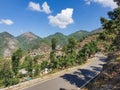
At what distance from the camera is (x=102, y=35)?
241ft

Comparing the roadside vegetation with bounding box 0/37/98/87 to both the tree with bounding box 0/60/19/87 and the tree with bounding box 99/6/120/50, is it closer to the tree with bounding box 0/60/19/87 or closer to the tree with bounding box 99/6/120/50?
the tree with bounding box 0/60/19/87

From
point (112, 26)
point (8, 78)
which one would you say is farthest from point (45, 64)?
point (112, 26)

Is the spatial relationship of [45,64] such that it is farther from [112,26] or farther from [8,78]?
[112,26]

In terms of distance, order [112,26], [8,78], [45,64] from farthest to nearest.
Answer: [45,64] → [112,26] → [8,78]

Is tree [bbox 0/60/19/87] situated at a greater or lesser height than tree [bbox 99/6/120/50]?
lesser

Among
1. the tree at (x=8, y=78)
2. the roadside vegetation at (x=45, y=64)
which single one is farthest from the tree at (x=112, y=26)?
the tree at (x=8, y=78)

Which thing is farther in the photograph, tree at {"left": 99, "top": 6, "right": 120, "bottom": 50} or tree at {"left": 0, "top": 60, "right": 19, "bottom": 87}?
tree at {"left": 99, "top": 6, "right": 120, "bottom": 50}

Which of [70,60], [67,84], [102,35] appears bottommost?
[67,84]

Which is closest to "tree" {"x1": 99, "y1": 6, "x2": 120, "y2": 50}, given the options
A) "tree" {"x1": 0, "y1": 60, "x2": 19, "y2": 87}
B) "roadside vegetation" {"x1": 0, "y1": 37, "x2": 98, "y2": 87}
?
"roadside vegetation" {"x1": 0, "y1": 37, "x2": 98, "y2": 87}

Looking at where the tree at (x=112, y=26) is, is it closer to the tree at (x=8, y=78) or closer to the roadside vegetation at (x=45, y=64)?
the roadside vegetation at (x=45, y=64)

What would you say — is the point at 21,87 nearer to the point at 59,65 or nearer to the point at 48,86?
the point at 48,86

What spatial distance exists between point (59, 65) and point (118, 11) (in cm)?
2448

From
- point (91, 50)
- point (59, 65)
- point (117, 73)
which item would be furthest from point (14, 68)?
point (117, 73)

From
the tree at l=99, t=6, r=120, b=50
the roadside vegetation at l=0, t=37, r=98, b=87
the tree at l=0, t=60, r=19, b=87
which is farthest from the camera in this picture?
the tree at l=99, t=6, r=120, b=50
